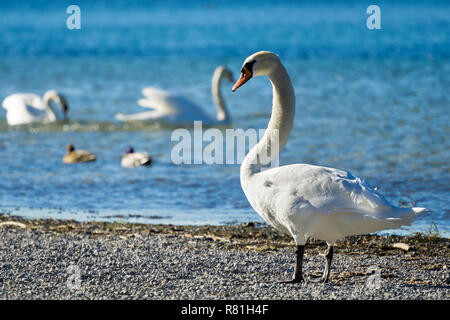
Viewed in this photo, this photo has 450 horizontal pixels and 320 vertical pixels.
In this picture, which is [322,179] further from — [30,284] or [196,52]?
[196,52]

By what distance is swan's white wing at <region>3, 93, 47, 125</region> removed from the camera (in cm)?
1715

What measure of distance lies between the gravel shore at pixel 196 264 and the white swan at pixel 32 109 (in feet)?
28.5

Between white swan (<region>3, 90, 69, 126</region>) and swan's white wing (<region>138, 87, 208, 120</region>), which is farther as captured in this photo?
white swan (<region>3, 90, 69, 126</region>)

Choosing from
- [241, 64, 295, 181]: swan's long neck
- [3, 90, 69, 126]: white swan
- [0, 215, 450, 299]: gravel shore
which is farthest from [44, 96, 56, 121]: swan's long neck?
[241, 64, 295, 181]: swan's long neck

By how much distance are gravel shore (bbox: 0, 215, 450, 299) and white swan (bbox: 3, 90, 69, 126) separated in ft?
28.5

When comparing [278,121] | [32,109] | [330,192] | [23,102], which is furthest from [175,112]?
[330,192]

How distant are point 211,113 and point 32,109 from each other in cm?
464

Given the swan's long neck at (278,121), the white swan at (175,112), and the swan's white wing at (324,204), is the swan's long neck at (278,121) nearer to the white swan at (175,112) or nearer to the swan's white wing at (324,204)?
the swan's white wing at (324,204)

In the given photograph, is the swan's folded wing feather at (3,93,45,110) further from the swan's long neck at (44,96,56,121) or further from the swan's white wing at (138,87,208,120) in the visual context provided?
the swan's white wing at (138,87,208,120)

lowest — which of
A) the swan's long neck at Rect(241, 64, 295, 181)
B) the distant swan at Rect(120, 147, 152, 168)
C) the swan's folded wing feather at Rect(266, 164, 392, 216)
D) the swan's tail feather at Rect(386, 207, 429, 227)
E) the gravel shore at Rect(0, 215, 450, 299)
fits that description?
the distant swan at Rect(120, 147, 152, 168)

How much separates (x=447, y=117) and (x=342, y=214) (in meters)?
11.9

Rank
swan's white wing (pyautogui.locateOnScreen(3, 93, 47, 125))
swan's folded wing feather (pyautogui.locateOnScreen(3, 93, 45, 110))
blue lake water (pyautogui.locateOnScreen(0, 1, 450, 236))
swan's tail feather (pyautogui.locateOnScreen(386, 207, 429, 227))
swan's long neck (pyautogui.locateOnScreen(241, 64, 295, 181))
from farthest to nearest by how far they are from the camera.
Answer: swan's folded wing feather (pyautogui.locateOnScreen(3, 93, 45, 110)) < swan's white wing (pyautogui.locateOnScreen(3, 93, 47, 125)) < blue lake water (pyautogui.locateOnScreen(0, 1, 450, 236)) < swan's long neck (pyautogui.locateOnScreen(241, 64, 295, 181)) < swan's tail feather (pyautogui.locateOnScreen(386, 207, 429, 227))

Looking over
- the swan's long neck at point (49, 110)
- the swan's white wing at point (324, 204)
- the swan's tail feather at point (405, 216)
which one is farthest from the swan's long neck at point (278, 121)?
the swan's long neck at point (49, 110)

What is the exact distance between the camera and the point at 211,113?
65.1 feet
